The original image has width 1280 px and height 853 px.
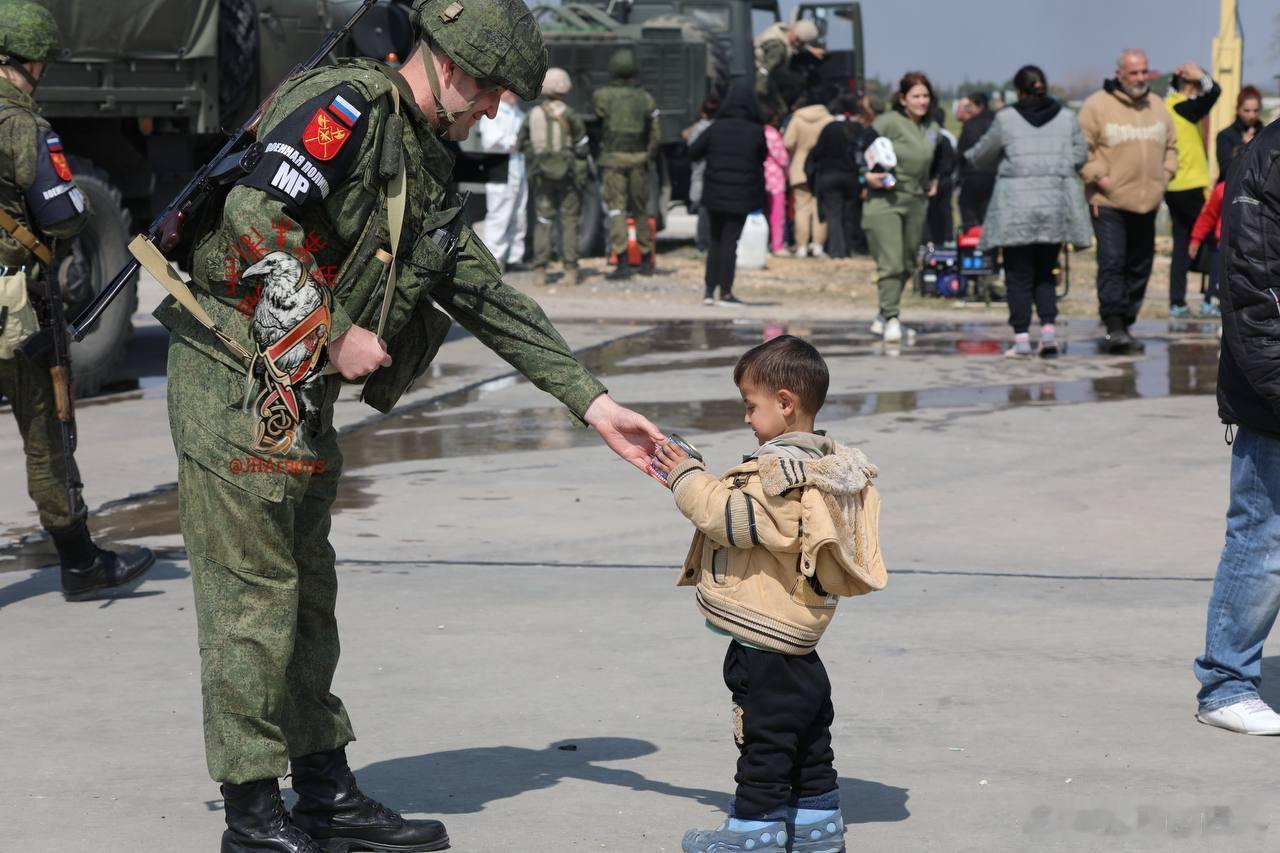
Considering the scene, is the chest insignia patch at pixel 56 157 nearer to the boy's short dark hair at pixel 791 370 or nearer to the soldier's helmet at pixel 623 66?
the boy's short dark hair at pixel 791 370

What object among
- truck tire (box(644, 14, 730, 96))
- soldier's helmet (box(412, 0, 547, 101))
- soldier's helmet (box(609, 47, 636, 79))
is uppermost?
truck tire (box(644, 14, 730, 96))

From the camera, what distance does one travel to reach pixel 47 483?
643 centimetres

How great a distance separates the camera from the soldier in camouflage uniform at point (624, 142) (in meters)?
18.8

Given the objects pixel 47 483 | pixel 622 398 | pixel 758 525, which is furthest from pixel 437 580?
pixel 622 398

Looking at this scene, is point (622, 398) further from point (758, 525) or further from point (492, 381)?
point (758, 525)

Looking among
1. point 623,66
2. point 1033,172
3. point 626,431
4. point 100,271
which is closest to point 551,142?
point 623,66

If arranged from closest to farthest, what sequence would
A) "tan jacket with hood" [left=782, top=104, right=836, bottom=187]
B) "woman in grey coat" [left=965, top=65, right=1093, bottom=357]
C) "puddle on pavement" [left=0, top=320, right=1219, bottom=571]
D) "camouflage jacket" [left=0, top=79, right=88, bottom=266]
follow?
1. "camouflage jacket" [left=0, top=79, right=88, bottom=266]
2. "puddle on pavement" [left=0, top=320, right=1219, bottom=571]
3. "woman in grey coat" [left=965, top=65, right=1093, bottom=357]
4. "tan jacket with hood" [left=782, top=104, right=836, bottom=187]

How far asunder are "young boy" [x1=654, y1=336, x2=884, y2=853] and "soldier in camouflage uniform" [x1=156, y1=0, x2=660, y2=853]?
24cm

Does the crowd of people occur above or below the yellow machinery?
below

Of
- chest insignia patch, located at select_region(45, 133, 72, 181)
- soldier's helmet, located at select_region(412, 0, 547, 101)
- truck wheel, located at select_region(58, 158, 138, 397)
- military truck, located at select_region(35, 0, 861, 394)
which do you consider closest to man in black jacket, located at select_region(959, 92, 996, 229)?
military truck, located at select_region(35, 0, 861, 394)

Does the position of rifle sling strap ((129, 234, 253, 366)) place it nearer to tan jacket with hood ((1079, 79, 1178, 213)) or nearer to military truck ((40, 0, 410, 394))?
military truck ((40, 0, 410, 394))

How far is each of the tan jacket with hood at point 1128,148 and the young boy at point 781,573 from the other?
9452 millimetres

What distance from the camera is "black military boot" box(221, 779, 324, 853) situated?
12.4 feet

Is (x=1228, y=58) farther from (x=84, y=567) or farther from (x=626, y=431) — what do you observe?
(x=626, y=431)
